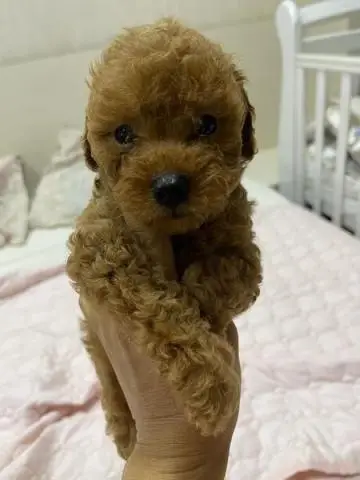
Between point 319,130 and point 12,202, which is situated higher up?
point 319,130

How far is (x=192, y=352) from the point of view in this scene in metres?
0.64

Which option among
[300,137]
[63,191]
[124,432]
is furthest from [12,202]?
[124,432]

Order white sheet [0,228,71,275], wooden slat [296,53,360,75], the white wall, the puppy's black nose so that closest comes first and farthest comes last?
the puppy's black nose → wooden slat [296,53,360,75] → white sheet [0,228,71,275] → the white wall

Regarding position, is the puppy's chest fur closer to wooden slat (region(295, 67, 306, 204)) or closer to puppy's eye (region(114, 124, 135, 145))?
puppy's eye (region(114, 124, 135, 145))

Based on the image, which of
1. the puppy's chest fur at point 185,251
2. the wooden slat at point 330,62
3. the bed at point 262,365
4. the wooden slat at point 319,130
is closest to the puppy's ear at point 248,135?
the puppy's chest fur at point 185,251

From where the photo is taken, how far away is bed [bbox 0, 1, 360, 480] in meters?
1.18

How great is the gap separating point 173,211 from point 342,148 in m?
1.42

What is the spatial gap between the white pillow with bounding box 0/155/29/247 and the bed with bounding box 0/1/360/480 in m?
0.04

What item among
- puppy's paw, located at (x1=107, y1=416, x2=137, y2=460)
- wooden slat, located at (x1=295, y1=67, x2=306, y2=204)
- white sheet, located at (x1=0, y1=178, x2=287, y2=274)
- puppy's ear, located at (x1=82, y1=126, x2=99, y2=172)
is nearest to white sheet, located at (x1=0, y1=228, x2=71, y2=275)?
white sheet, located at (x1=0, y1=178, x2=287, y2=274)

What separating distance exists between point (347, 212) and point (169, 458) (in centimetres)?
146

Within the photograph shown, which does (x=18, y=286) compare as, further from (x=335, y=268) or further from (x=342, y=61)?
(x=342, y=61)

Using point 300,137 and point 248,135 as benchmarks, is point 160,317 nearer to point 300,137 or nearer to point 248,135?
point 248,135

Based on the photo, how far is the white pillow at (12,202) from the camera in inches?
79.7

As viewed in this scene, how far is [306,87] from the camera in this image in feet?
6.94
